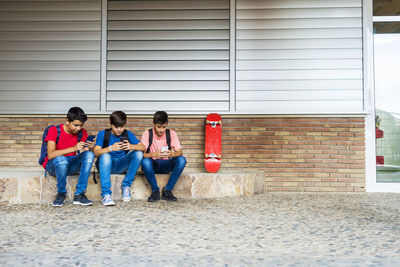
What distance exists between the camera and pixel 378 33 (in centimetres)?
545

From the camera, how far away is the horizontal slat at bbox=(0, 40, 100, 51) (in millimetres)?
5516

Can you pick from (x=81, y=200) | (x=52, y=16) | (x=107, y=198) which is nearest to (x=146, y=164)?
(x=107, y=198)

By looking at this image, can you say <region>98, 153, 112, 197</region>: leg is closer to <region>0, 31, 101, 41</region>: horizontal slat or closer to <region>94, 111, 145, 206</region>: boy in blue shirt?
<region>94, 111, 145, 206</region>: boy in blue shirt

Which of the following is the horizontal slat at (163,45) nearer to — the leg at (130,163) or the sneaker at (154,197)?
the leg at (130,163)

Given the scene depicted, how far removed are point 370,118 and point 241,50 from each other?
234 centimetres

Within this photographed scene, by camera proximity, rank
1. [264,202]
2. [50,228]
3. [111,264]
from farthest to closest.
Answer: [264,202] < [50,228] < [111,264]

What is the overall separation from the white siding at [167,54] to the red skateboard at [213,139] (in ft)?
1.08

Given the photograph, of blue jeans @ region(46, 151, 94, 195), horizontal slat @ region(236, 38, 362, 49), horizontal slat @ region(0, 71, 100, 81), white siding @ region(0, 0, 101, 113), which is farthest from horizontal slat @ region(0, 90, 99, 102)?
horizontal slat @ region(236, 38, 362, 49)

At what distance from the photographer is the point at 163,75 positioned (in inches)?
216

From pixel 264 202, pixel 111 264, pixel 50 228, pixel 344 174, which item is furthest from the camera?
pixel 344 174

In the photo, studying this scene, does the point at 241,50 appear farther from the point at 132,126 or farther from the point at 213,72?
the point at 132,126

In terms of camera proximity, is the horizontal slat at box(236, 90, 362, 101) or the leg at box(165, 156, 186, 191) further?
the horizontal slat at box(236, 90, 362, 101)

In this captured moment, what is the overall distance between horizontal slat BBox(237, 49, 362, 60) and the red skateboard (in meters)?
1.10

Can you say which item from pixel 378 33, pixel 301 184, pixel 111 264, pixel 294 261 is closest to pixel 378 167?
pixel 301 184
